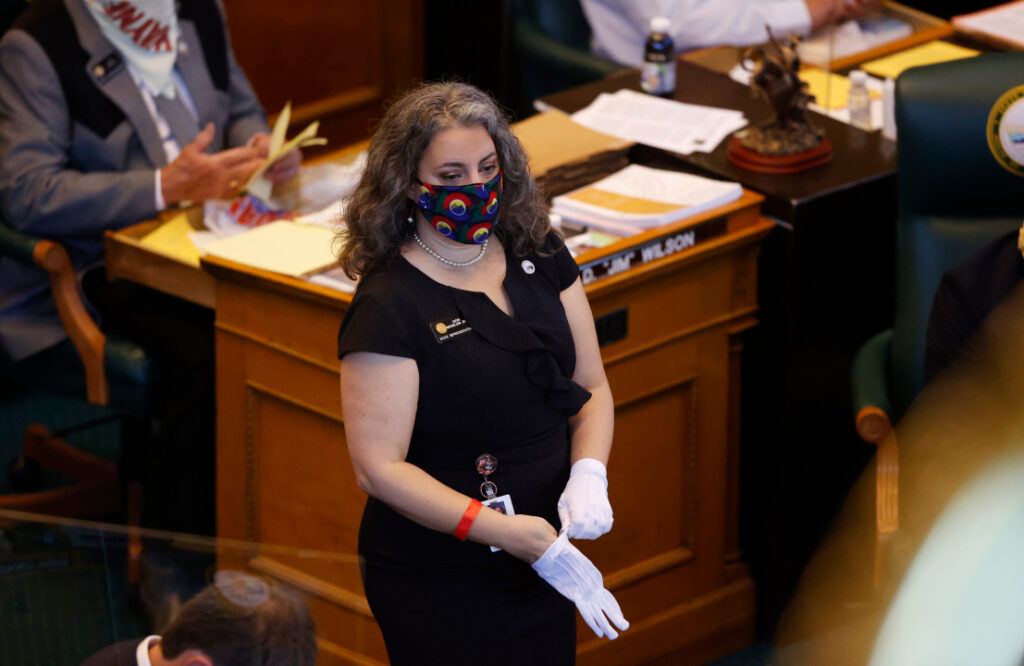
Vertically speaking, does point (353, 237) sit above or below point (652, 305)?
above

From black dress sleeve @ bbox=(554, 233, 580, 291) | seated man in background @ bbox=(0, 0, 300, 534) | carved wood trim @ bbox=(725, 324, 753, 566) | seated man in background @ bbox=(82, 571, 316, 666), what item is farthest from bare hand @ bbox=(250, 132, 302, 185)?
seated man in background @ bbox=(82, 571, 316, 666)

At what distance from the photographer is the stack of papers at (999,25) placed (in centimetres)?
393

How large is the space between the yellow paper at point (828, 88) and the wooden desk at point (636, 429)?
0.78 meters

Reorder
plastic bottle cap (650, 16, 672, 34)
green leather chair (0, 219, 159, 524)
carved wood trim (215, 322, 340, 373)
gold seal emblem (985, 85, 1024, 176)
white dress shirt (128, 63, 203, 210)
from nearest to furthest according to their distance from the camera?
carved wood trim (215, 322, 340, 373), gold seal emblem (985, 85, 1024, 176), green leather chair (0, 219, 159, 524), white dress shirt (128, 63, 203, 210), plastic bottle cap (650, 16, 672, 34)

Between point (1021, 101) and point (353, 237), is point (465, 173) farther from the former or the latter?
point (1021, 101)

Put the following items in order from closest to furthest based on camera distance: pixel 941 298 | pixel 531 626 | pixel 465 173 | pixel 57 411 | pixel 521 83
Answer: pixel 465 173
pixel 531 626
pixel 941 298
pixel 57 411
pixel 521 83

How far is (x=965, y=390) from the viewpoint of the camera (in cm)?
268

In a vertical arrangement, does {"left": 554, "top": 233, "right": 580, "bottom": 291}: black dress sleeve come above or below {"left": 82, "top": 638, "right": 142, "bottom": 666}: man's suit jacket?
above

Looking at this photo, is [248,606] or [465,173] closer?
[248,606]

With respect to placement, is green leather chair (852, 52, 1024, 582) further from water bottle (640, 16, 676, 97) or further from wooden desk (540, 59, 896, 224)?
water bottle (640, 16, 676, 97)

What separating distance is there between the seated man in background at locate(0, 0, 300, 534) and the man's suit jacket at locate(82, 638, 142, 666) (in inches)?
51.4

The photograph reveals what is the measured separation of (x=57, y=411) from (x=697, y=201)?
205 cm

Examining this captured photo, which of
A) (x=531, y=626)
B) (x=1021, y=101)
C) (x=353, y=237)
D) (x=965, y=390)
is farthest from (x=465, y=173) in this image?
(x=1021, y=101)

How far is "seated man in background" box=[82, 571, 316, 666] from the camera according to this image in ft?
5.80
